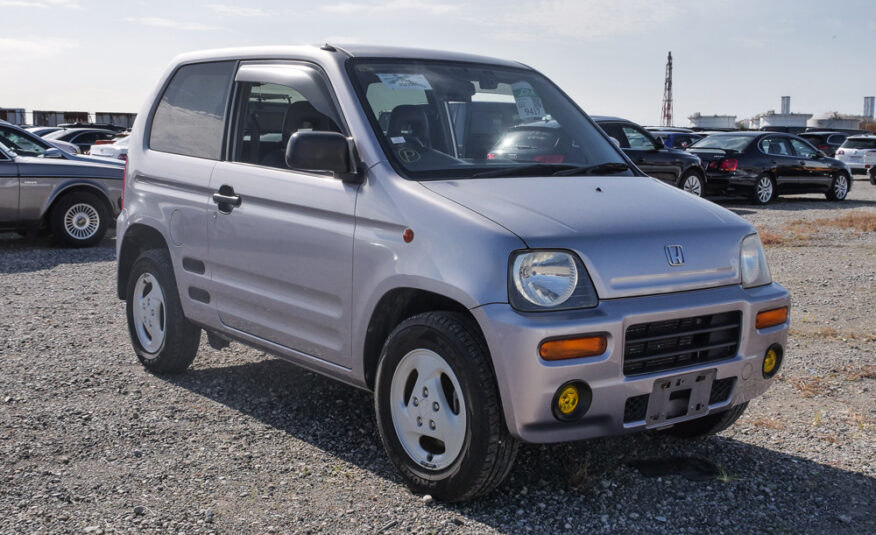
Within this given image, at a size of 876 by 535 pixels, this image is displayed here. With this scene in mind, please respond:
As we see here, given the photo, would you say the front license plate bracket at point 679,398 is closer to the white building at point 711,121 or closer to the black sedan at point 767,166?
the black sedan at point 767,166

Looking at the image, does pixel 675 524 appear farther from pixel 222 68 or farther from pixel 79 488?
pixel 222 68

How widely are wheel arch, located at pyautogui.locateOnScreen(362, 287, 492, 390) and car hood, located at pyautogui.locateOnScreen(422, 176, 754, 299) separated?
0.44 m

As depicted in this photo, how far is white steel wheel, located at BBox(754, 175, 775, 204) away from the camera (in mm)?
19516

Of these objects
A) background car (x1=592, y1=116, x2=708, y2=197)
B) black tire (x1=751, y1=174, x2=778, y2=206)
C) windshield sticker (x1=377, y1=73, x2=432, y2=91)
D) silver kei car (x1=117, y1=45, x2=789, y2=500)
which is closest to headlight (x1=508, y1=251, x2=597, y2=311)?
silver kei car (x1=117, y1=45, x2=789, y2=500)

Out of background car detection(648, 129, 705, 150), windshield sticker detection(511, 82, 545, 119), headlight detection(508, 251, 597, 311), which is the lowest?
headlight detection(508, 251, 597, 311)

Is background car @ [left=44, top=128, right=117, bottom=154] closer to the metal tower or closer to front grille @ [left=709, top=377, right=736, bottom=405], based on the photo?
front grille @ [left=709, top=377, right=736, bottom=405]

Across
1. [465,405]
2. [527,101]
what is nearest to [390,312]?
[465,405]

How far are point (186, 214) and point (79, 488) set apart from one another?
171 cm

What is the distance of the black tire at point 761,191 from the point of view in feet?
63.9

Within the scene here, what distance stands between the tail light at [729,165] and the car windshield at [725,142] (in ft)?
1.35

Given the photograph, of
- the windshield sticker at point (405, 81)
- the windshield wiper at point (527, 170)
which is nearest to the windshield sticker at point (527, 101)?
the windshield wiper at point (527, 170)

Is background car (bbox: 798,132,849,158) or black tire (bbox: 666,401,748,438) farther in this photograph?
background car (bbox: 798,132,849,158)

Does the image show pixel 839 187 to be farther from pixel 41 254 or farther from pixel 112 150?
pixel 41 254

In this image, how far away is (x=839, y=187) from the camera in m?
21.2
